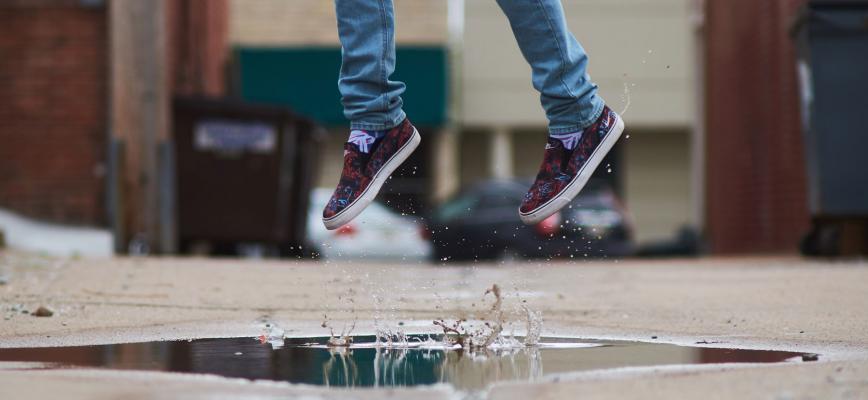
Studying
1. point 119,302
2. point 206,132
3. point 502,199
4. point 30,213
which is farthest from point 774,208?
point 119,302

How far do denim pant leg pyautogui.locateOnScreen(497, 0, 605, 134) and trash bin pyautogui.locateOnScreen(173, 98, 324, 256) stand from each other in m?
7.78

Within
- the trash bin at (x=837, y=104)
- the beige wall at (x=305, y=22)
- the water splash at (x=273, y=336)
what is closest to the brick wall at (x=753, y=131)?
the trash bin at (x=837, y=104)

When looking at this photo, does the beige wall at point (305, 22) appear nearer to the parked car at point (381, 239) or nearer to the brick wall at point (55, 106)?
the parked car at point (381, 239)

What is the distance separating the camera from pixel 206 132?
11.5 m

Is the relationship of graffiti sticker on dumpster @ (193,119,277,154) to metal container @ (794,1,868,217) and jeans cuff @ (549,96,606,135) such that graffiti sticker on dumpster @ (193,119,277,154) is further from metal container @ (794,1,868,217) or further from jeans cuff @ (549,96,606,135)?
jeans cuff @ (549,96,606,135)

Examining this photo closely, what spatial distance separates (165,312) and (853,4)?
6.58 metres

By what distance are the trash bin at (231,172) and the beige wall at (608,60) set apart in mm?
17764

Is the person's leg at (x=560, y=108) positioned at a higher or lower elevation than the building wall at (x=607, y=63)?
lower

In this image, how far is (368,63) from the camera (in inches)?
152

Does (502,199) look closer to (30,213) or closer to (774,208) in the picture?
(774,208)

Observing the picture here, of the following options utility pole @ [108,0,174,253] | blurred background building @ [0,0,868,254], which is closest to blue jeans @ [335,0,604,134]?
blurred background building @ [0,0,868,254]

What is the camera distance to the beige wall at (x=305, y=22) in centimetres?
2716

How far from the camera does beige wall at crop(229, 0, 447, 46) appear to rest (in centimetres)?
2716

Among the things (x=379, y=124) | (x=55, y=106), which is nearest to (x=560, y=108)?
(x=379, y=124)
